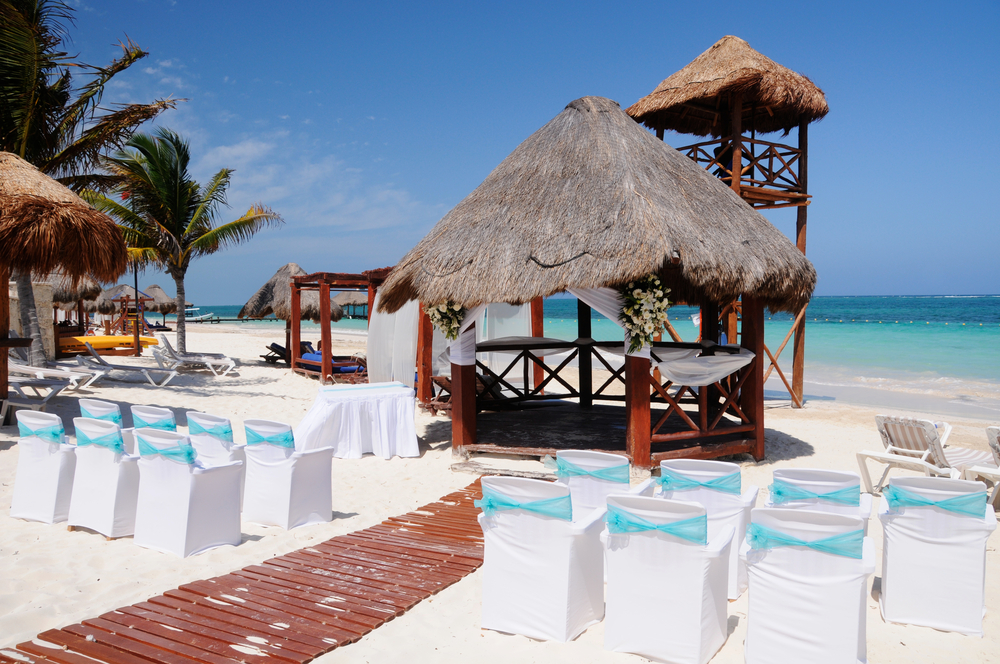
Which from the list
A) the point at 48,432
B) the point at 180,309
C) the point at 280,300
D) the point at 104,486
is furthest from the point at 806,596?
the point at 280,300

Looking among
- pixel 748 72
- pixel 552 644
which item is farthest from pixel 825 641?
pixel 748 72

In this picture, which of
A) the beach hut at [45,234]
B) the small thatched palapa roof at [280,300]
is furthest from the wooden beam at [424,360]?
the small thatched palapa roof at [280,300]

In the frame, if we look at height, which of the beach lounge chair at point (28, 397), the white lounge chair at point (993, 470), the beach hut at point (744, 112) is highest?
the beach hut at point (744, 112)

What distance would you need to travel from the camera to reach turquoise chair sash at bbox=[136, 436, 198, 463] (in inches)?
159

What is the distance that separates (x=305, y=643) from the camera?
3.10 metres

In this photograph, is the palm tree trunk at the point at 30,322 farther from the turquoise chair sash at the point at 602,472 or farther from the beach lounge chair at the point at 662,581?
the beach lounge chair at the point at 662,581

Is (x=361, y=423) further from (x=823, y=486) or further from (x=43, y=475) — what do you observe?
(x=823, y=486)

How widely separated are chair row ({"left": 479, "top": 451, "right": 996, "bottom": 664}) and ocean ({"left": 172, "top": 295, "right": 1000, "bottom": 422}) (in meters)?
4.65

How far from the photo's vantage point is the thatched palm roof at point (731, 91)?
10.5 meters

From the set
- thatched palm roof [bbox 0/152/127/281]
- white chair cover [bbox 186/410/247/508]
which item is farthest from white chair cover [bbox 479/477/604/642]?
thatched palm roof [bbox 0/152/127/281]

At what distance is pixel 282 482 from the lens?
4.79 m

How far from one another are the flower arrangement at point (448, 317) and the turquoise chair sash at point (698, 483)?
3.93m

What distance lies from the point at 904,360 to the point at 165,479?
84.0 feet

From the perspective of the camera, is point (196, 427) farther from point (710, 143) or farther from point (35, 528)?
point (710, 143)
